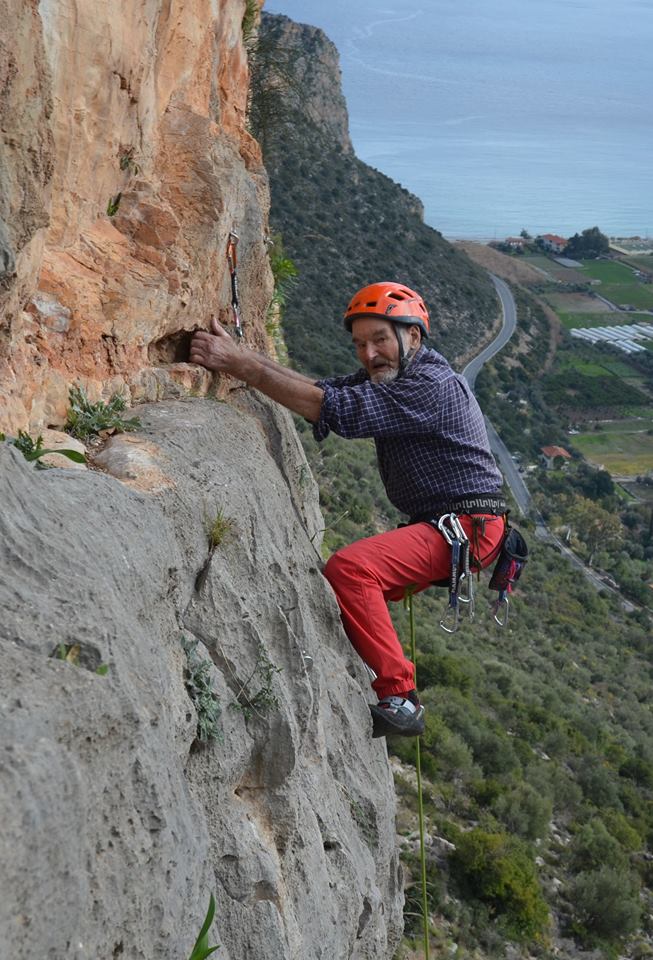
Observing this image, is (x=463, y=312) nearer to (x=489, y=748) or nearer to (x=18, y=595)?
(x=489, y=748)

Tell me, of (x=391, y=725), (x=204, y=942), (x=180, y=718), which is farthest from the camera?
(x=391, y=725)

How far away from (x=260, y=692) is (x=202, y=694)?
0.42m

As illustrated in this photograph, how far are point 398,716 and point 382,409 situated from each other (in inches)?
65.3

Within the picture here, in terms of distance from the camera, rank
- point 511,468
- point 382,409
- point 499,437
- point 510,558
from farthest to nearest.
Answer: point 499,437 → point 511,468 → point 510,558 → point 382,409

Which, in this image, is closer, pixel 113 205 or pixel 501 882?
pixel 113 205

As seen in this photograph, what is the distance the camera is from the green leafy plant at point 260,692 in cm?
398

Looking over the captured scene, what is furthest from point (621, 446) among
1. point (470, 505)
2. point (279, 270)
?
point (470, 505)

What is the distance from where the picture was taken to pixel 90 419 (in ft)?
13.3

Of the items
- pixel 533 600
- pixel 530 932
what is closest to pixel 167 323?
pixel 530 932

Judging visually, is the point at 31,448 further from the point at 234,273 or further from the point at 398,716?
the point at 234,273

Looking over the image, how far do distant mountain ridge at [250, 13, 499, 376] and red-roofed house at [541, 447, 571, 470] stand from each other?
7.05 meters

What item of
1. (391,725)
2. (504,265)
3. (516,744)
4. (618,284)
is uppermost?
(504,265)

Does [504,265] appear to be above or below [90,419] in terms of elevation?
above

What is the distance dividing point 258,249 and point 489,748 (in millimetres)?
11516
